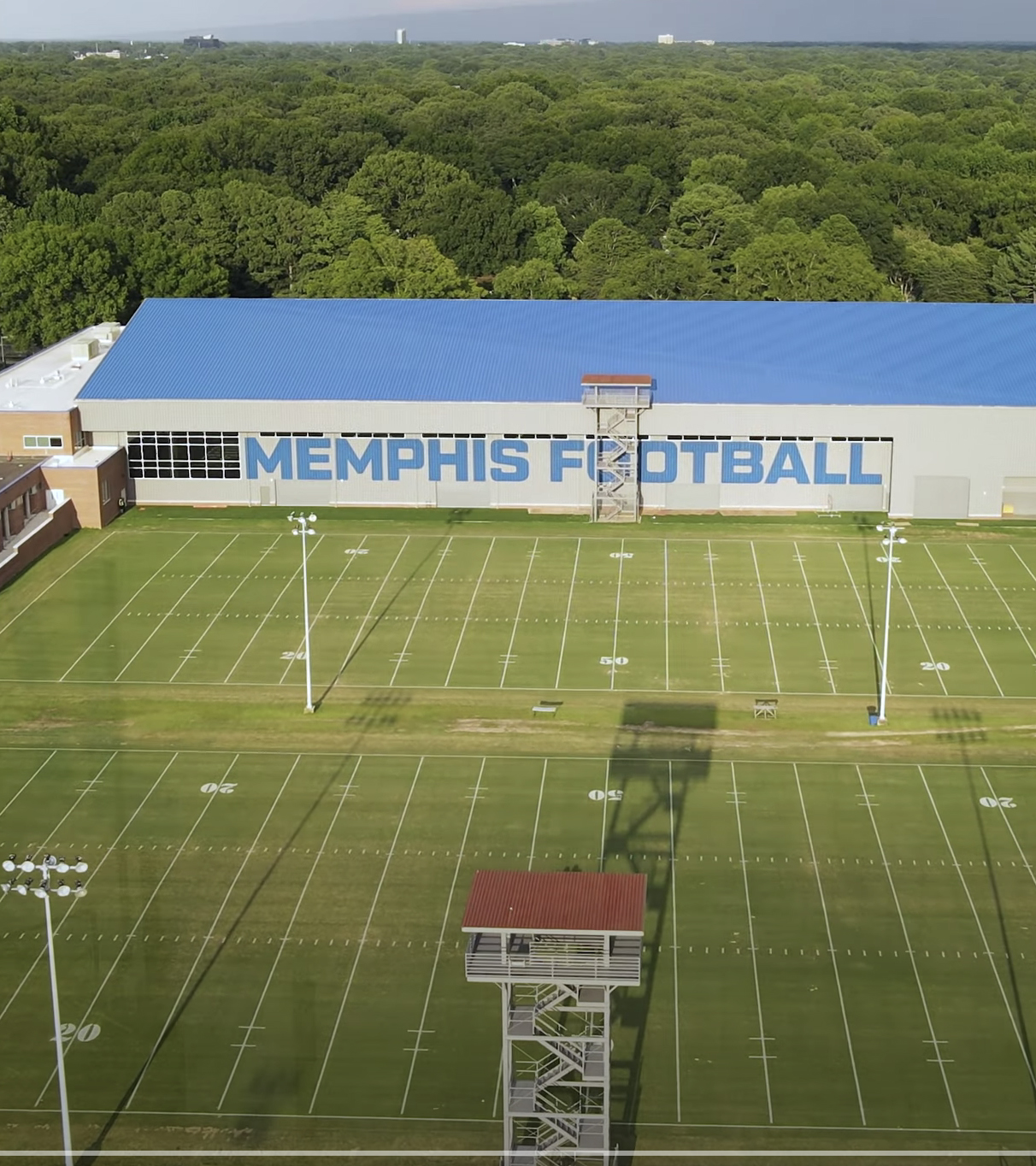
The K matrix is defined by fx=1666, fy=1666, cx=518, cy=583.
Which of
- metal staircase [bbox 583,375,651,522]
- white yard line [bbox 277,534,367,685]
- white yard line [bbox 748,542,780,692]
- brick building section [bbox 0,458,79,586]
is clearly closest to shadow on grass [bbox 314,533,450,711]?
white yard line [bbox 277,534,367,685]

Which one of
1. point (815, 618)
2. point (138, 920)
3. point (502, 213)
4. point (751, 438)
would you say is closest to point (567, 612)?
point (815, 618)

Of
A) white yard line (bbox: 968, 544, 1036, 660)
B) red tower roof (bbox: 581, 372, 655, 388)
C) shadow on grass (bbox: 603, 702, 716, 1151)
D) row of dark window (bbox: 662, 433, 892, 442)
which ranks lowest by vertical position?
white yard line (bbox: 968, 544, 1036, 660)

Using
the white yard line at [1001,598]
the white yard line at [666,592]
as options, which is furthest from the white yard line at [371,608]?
the white yard line at [1001,598]

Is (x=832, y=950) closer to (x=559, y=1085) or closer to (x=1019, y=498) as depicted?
(x=559, y=1085)

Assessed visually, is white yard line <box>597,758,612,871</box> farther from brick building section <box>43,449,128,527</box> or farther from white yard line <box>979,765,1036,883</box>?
brick building section <box>43,449,128,527</box>

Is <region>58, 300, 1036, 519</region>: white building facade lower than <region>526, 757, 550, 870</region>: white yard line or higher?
higher

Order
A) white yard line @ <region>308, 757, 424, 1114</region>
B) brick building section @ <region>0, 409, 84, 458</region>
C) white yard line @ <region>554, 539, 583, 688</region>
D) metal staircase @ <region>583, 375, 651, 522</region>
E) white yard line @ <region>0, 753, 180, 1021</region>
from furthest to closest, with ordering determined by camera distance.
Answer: brick building section @ <region>0, 409, 84, 458</region>
metal staircase @ <region>583, 375, 651, 522</region>
white yard line @ <region>554, 539, 583, 688</region>
white yard line @ <region>0, 753, 180, 1021</region>
white yard line @ <region>308, 757, 424, 1114</region>
